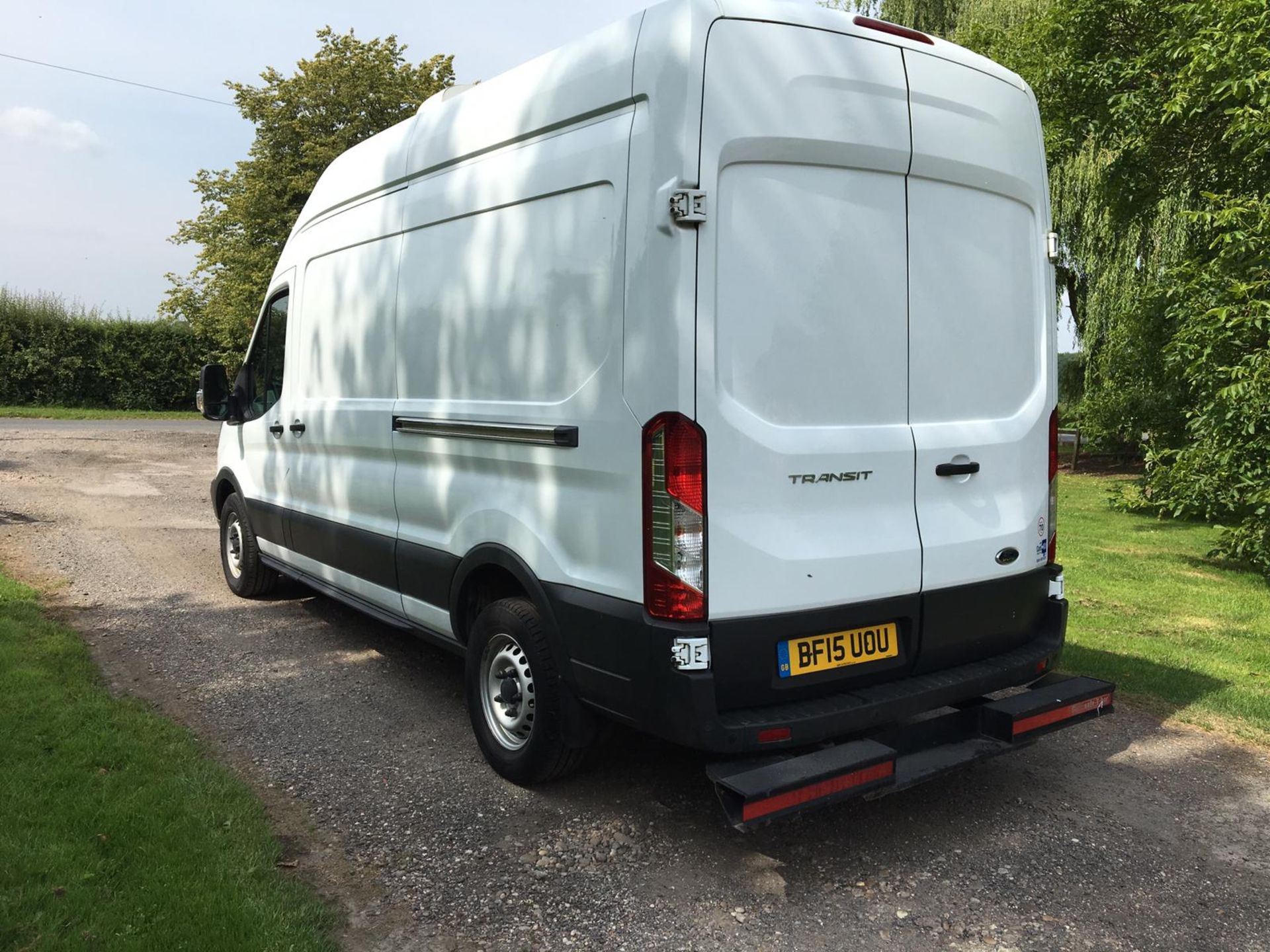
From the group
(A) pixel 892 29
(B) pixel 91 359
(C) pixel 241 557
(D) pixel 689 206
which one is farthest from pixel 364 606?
(B) pixel 91 359

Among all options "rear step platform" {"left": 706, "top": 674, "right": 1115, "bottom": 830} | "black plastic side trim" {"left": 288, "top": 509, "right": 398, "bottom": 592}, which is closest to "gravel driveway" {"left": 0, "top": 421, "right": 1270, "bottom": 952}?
"rear step platform" {"left": 706, "top": 674, "right": 1115, "bottom": 830}

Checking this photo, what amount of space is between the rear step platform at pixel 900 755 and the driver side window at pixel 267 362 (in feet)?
14.1

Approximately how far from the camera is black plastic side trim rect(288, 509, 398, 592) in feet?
16.1

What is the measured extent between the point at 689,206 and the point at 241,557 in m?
5.08

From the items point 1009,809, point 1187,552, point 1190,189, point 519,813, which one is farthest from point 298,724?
point 1190,189

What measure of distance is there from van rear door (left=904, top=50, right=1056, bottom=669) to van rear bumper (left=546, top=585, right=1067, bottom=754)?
147 millimetres

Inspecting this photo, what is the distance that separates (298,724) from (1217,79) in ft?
32.4

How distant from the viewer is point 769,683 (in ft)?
10.6

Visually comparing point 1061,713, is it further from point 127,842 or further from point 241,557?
point 241,557

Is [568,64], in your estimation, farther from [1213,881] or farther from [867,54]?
[1213,881]

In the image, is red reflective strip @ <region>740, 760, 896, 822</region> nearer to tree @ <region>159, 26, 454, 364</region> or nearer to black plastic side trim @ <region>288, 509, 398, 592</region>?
black plastic side trim @ <region>288, 509, 398, 592</region>

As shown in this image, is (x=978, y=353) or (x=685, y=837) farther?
(x=978, y=353)

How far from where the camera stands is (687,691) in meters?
3.09

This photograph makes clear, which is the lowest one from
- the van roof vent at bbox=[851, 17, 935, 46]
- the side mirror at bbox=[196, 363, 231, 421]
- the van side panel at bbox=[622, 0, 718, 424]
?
the side mirror at bbox=[196, 363, 231, 421]
